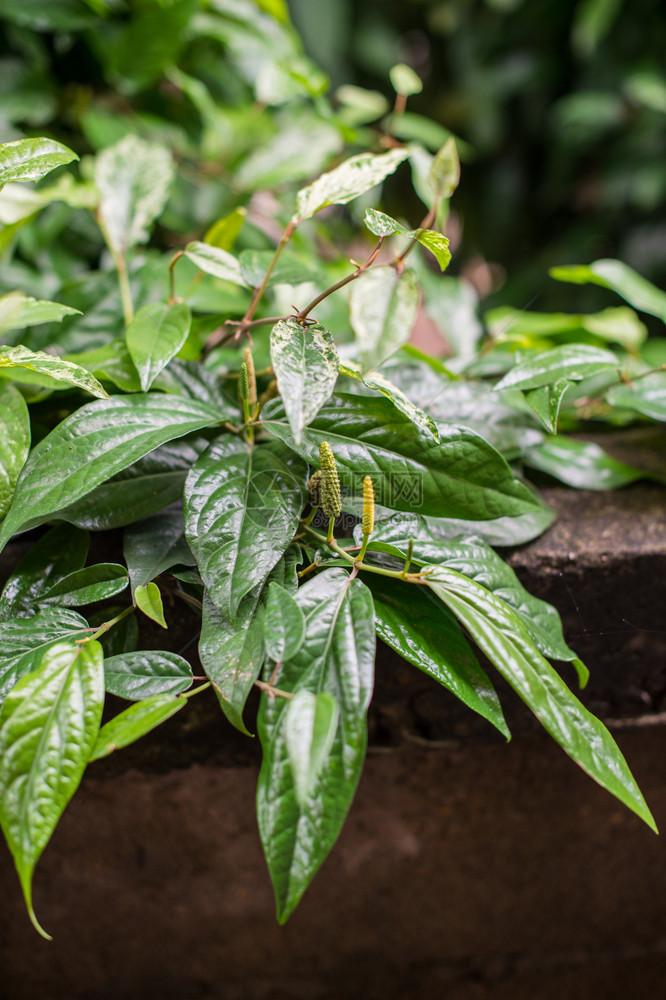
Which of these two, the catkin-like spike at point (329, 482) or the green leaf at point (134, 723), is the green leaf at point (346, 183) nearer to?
the catkin-like spike at point (329, 482)

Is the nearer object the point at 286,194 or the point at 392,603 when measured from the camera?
the point at 392,603

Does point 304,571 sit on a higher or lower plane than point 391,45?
lower

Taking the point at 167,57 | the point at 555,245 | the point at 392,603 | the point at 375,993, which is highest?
the point at 167,57

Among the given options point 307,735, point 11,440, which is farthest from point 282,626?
point 11,440

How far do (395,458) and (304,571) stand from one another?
124 mm

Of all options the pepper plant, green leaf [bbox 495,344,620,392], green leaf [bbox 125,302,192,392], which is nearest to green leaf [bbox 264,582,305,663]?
the pepper plant

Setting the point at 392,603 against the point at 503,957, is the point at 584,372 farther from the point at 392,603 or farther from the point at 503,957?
the point at 503,957

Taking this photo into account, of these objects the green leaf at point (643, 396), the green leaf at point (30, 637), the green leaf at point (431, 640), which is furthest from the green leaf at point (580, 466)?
the green leaf at point (30, 637)

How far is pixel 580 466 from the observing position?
800 mm

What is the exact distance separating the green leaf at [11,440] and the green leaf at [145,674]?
6.1 inches

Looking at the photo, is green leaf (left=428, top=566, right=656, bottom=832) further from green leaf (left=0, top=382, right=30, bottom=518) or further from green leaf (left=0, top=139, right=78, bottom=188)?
green leaf (left=0, top=139, right=78, bottom=188)

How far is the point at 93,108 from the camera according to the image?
3.80 ft

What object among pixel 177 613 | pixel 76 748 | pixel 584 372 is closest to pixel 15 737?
pixel 76 748

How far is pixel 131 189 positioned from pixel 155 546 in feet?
1.85
